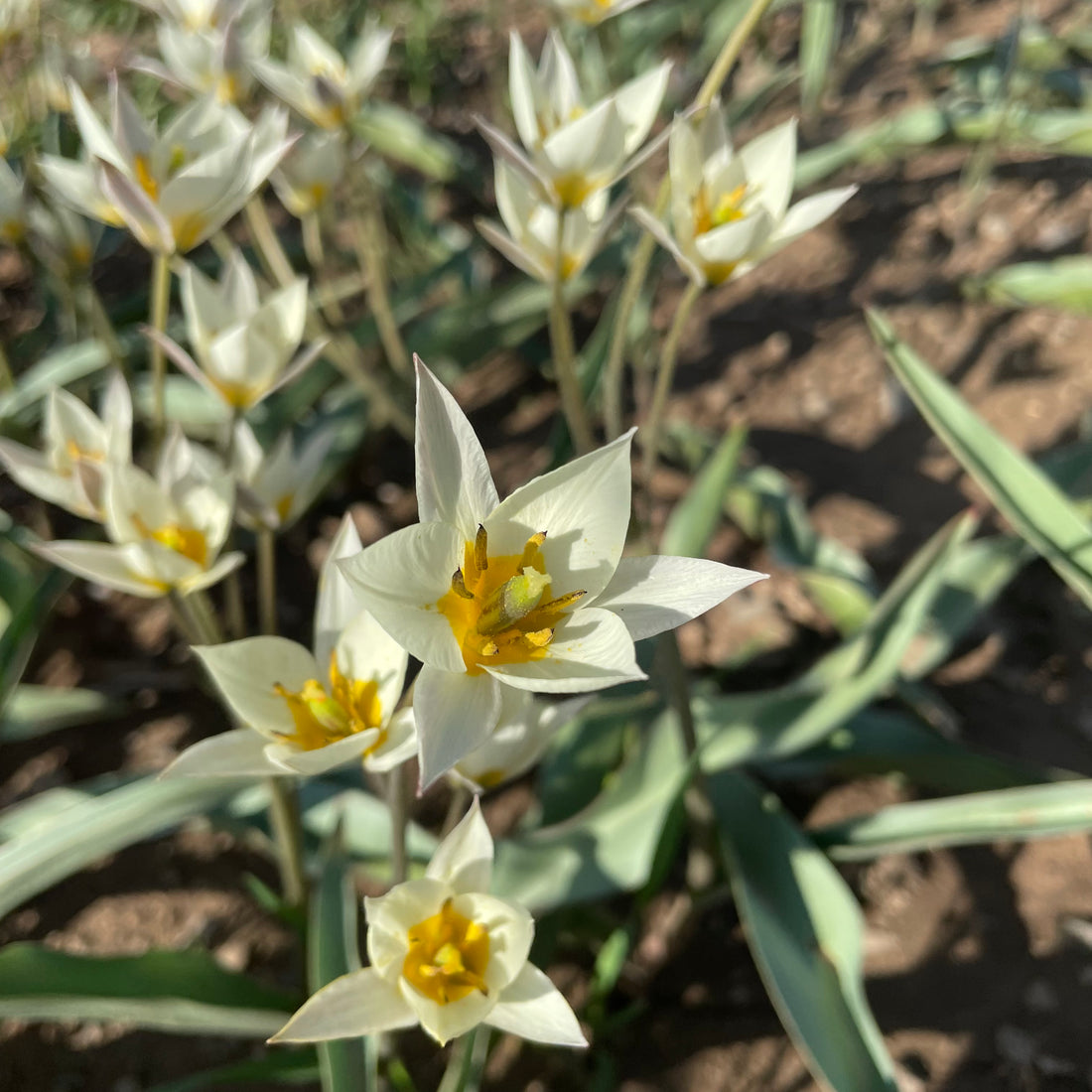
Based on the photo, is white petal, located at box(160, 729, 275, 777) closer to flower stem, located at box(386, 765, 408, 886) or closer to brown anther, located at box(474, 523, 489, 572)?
flower stem, located at box(386, 765, 408, 886)

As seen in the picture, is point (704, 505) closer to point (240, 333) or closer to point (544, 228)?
point (544, 228)

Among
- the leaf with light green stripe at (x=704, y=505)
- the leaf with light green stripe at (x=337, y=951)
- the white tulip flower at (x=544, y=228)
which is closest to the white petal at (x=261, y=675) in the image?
the leaf with light green stripe at (x=337, y=951)

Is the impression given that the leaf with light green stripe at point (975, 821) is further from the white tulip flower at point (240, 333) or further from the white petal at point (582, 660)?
the white tulip flower at point (240, 333)

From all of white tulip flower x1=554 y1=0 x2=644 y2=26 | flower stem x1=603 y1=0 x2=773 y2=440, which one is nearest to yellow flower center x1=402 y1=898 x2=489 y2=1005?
flower stem x1=603 y1=0 x2=773 y2=440

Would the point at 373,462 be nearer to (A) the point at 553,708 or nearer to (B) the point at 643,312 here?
(B) the point at 643,312

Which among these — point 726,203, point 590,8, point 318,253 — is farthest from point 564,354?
point 318,253

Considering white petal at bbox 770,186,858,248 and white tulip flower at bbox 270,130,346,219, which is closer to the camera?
white petal at bbox 770,186,858,248

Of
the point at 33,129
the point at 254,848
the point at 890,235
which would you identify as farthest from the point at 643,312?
the point at 33,129
